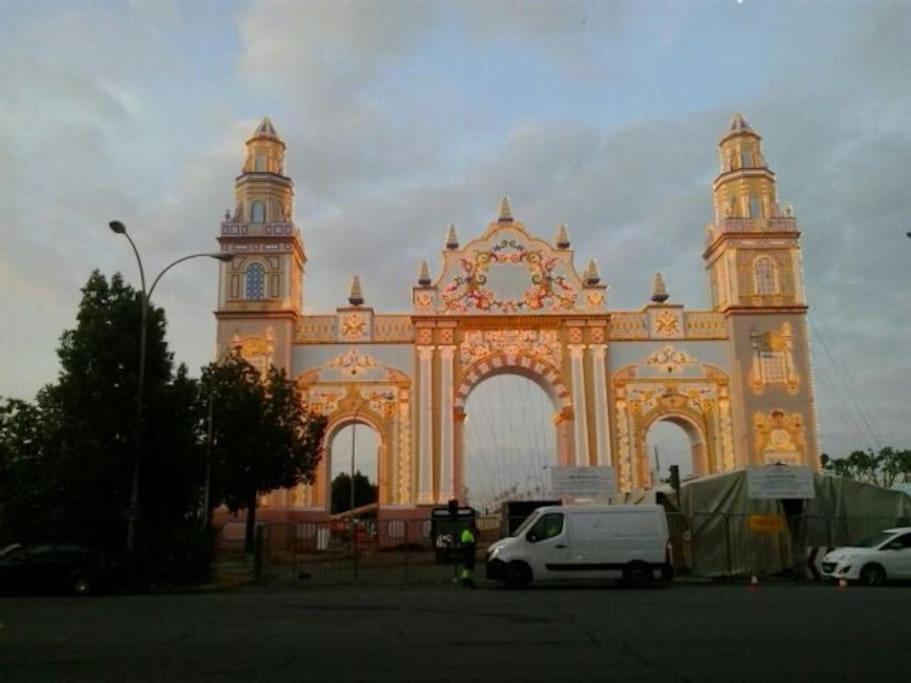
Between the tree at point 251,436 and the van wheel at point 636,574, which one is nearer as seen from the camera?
the van wheel at point 636,574

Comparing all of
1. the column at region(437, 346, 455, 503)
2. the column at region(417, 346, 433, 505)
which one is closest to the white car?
the column at region(437, 346, 455, 503)

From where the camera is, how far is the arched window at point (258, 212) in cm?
4759

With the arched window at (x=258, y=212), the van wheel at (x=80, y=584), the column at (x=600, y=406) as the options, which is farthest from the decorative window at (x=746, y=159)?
the van wheel at (x=80, y=584)

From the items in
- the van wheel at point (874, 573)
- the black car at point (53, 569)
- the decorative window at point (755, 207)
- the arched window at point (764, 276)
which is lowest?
the van wheel at point (874, 573)

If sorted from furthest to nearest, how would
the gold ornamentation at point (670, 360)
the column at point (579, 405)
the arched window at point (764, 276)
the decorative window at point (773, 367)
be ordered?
1. the arched window at point (764, 276)
2. the gold ornamentation at point (670, 360)
3. the decorative window at point (773, 367)
4. the column at point (579, 405)

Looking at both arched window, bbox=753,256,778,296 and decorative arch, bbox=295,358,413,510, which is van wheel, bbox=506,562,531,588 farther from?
arched window, bbox=753,256,778,296

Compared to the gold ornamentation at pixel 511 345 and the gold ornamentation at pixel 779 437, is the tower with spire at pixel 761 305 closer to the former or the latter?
the gold ornamentation at pixel 779 437

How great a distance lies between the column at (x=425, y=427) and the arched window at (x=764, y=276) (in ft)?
54.1

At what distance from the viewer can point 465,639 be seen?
12367 millimetres

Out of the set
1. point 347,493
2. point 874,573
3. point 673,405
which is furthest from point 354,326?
point 347,493

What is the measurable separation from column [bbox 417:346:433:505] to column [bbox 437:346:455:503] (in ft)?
1.64

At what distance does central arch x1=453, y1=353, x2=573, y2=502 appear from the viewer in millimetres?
45438

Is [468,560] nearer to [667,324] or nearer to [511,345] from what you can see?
[511,345]

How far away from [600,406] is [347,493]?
62.3 meters
